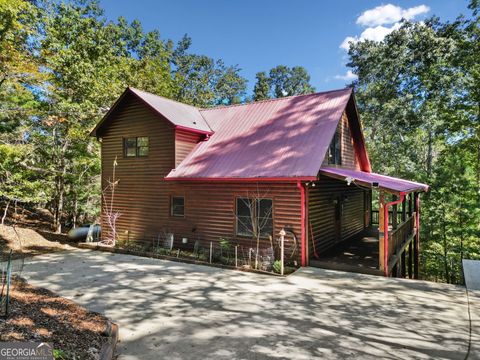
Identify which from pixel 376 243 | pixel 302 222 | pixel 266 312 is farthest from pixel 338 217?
pixel 266 312

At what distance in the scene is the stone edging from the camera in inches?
171

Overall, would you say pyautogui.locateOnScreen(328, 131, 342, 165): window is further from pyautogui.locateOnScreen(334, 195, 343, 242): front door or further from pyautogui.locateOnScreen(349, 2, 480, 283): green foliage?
A: pyautogui.locateOnScreen(349, 2, 480, 283): green foliage

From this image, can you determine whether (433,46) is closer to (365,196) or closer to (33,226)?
(365,196)

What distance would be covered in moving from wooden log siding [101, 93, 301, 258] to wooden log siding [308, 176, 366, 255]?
1221mm

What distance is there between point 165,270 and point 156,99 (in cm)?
812

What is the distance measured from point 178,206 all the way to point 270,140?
4614mm

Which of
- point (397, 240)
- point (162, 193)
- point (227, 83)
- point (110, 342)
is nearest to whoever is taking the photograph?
point (110, 342)

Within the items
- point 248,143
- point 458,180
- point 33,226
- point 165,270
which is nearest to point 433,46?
point 458,180

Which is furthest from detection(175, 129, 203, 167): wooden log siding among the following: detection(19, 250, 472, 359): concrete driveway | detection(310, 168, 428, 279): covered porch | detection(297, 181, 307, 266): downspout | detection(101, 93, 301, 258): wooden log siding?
detection(310, 168, 428, 279): covered porch

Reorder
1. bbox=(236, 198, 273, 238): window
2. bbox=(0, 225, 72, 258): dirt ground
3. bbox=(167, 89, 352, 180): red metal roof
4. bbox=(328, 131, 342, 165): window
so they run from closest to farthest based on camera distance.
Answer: bbox=(167, 89, 352, 180): red metal roof, bbox=(236, 198, 273, 238): window, bbox=(0, 225, 72, 258): dirt ground, bbox=(328, 131, 342, 165): window

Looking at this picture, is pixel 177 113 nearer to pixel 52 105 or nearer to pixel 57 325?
pixel 52 105

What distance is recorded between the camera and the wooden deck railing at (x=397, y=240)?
943 centimetres

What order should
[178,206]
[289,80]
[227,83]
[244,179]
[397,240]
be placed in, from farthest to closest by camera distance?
1. [289,80]
2. [227,83]
3. [178,206]
4. [397,240]
5. [244,179]

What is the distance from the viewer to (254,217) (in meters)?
10.8
